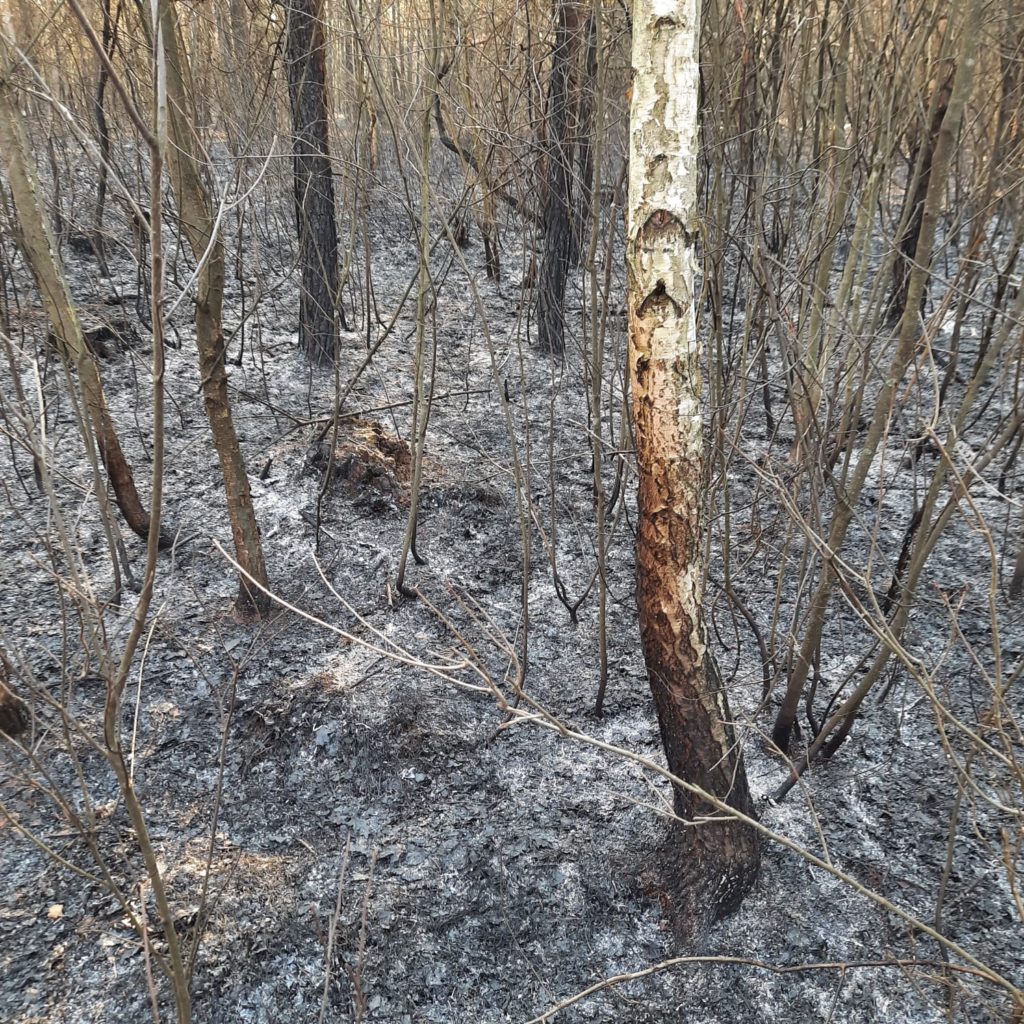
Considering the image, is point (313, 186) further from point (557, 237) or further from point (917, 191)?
point (917, 191)

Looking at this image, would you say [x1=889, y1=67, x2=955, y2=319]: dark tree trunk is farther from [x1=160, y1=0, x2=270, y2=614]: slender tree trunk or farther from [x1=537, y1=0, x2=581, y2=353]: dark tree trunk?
[x1=160, y1=0, x2=270, y2=614]: slender tree trunk

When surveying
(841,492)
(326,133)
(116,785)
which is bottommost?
(116,785)

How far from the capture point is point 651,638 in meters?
2.78

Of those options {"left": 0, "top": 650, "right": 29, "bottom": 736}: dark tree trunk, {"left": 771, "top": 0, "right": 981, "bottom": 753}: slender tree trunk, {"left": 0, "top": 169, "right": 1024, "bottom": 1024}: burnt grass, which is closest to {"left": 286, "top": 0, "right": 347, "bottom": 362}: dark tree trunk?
{"left": 0, "top": 169, "right": 1024, "bottom": 1024}: burnt grass

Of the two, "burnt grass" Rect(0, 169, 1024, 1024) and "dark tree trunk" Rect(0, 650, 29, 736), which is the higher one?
"dark tree trunk" Rect(0, 650, 29, 736)

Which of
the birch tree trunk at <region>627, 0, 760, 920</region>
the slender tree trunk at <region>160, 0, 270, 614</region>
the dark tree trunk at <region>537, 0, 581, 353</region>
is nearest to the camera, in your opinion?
the birch tree trunk at <region>627, 0, 760, 920</region>

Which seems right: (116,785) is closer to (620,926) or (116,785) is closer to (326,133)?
(620,926)

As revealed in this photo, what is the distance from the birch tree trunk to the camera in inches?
92.7

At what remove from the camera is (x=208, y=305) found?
11.4 ft

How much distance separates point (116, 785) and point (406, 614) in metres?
1.65

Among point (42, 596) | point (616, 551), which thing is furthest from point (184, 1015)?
point (616, 551)

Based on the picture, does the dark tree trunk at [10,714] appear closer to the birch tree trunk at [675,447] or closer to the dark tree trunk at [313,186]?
the birch tree trunk at [675,447]

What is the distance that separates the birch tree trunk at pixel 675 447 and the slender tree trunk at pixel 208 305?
158 cm

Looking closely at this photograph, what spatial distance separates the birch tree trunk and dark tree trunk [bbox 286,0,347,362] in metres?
3.33
